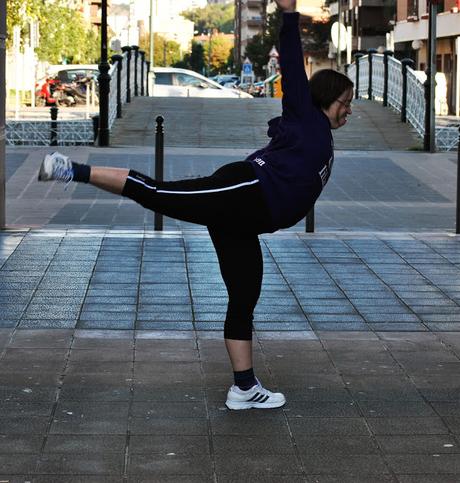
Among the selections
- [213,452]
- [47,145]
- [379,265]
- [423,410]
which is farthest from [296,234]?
[47,145]

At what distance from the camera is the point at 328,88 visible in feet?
18.2

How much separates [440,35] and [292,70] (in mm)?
50014

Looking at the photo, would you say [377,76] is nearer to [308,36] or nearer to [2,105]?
[2,105]

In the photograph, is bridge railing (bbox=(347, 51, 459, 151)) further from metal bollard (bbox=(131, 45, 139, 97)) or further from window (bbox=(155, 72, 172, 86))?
window (bbox=(155, 72, 172, 86))

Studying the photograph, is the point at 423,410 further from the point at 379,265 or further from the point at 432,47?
the point at 432,47

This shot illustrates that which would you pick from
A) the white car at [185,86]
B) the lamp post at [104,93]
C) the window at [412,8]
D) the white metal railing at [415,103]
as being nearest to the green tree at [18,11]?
the white car at [185,86]

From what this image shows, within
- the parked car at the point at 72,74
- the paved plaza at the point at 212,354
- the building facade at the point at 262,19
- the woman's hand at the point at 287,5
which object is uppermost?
the building facade at the point at 262,19

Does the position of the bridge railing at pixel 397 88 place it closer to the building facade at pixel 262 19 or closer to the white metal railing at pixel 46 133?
the white metal railing at pixel 46 133

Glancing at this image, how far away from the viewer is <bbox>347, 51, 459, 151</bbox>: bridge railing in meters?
24.4

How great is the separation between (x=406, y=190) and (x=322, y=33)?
77723mm

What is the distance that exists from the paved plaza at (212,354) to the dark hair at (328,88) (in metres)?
1.33

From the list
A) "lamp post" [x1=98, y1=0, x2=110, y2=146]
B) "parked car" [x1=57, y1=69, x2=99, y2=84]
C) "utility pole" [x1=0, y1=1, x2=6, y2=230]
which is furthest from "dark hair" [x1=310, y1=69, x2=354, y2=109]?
"parked car" [x1=57, y1=69, x2=99, y2=84]

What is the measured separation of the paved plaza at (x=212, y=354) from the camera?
4.93 m

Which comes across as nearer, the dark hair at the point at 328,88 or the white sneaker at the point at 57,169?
the white sneaker at the point at 57,169
